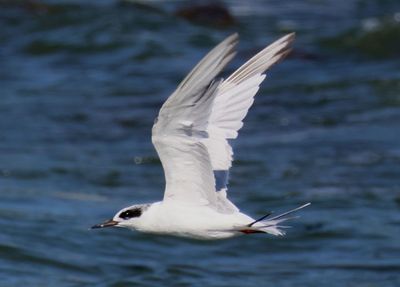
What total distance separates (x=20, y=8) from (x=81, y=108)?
5.98 metres

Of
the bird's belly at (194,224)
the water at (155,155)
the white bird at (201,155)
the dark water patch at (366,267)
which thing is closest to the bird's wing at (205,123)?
the white bird at (201,155)

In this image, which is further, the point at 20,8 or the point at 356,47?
the point at 20,8

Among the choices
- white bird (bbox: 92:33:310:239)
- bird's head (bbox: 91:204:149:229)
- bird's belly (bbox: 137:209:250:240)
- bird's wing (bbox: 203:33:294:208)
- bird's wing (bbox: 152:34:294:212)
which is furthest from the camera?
bird's wing (bbox: 203:33:294:208)

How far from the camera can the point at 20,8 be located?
2302 centimetres

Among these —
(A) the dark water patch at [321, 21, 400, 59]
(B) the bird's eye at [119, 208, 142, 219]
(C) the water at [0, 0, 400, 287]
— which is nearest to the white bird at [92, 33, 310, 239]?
(B) the bird's eye at [119, 208, 142, 219]

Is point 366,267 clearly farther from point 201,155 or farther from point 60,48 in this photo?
point 60,48

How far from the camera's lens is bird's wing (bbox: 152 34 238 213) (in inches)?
260

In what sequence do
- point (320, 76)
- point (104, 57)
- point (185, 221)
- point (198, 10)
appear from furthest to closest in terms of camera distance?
point (198, 10) < point (104, 57) < point (320, 76) < point (185, 221)

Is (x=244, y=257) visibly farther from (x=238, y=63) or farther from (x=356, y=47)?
(x=356, y=47)

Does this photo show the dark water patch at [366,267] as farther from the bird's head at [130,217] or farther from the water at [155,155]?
the bird's head at [130,217]

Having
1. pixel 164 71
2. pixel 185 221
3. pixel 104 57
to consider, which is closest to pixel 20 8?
pixel 104 57

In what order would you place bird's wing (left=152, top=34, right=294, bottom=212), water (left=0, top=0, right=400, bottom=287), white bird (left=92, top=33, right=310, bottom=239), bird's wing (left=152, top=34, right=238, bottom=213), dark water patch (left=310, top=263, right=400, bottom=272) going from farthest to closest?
water (left=0, top=0, right=400, bottom=287)
dark water patch (left=310, top=263, right=400, bottom=272)
white bird (left=92, top=33, right=310, bottom=239)
bird's wing (left=152, top=34, right=294, bottom=212)
bird's wing (left=152, top=34, right=238, bottom=213)

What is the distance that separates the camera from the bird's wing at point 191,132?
661 centimetres

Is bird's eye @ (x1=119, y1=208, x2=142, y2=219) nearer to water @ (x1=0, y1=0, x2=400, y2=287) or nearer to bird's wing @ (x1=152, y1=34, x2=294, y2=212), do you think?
bird's wing @ (x1=152, y1=34, x2=294, y2=212)
